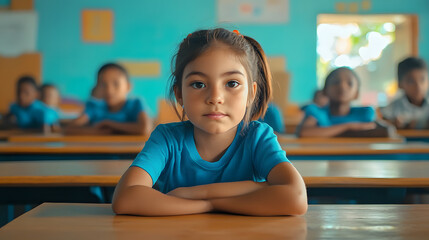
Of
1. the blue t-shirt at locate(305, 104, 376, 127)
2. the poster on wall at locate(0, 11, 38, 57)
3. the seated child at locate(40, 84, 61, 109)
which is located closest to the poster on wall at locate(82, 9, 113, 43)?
the poster on wall at locate(0, 11, 38, 57)

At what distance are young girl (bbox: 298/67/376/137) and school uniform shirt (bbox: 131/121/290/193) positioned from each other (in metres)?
1.75

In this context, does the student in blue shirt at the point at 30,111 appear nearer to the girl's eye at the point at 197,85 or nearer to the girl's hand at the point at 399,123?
the girl's hand at the point at 399,123

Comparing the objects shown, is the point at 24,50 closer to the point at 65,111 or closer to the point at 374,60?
the point at 65,111

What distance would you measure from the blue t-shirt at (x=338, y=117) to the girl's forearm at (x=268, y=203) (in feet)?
6.78

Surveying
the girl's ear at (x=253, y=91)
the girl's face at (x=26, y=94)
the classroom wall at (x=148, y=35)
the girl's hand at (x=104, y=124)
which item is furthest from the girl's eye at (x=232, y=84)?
the classroom wall at (x=148, y=35)

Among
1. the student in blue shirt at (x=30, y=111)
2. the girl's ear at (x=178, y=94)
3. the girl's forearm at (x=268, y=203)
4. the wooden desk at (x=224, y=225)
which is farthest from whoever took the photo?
the student in blue shirt at (x=30, y=111)

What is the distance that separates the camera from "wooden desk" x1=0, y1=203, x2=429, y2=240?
67cm

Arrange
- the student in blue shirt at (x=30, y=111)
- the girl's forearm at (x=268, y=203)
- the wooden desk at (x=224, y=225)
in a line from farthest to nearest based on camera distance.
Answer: the student in blue shirt at (x=30, y=111)
the girl's forearm at (x=268, y=203)
the wooden desk at (x=224, y=225)

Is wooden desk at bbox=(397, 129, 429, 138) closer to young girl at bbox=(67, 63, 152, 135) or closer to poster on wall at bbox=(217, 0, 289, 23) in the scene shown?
young girl at bbox=(67, 63, 152, 135)

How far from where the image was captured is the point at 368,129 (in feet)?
8.73

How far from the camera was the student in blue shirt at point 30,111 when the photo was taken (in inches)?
162

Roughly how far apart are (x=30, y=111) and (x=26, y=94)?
223 millimetres

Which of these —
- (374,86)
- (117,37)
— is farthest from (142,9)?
(374,86)

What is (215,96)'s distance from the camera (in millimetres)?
919
